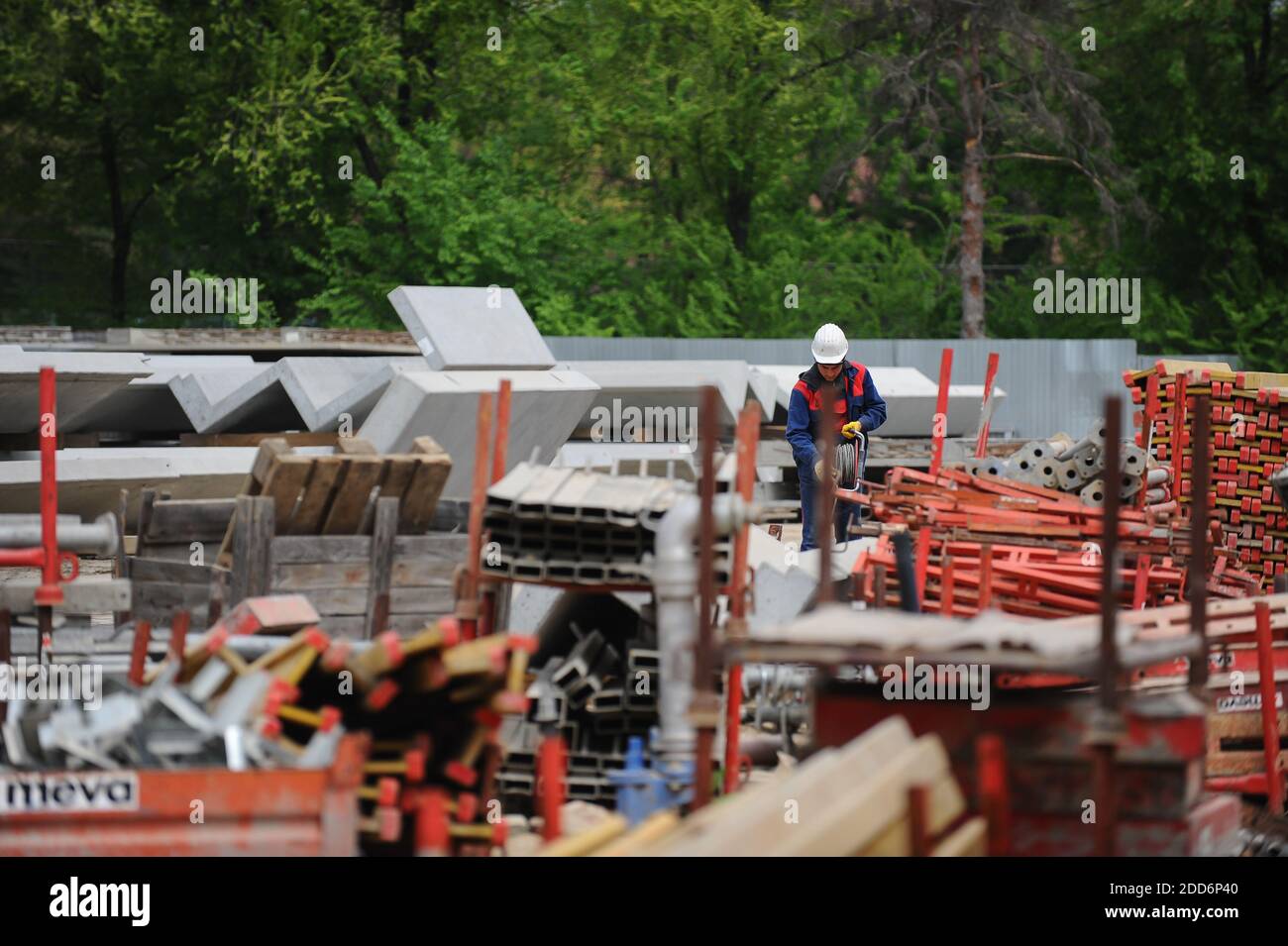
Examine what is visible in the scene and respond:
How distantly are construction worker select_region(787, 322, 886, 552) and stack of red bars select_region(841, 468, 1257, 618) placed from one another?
1.92 ft

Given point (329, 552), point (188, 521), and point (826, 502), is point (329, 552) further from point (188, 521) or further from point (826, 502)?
point (826, 502)

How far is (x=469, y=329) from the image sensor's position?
1557 centimetres

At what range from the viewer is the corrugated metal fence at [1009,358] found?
29281 millimetres

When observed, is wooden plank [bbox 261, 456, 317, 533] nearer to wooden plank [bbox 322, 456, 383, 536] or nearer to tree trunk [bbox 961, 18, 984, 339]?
wooden plank [bbox 322, 456, 383, 536]

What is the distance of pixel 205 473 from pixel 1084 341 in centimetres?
1890

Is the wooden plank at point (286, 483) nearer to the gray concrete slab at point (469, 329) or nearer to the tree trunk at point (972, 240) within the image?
the gray concrete slab at point (469, 329)

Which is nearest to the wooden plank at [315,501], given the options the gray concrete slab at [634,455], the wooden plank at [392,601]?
the wooden plank at [392,601]

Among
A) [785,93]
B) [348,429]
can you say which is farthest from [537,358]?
[785,93]

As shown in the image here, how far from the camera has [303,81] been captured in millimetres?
35344

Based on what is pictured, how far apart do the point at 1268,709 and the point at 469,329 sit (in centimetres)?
916

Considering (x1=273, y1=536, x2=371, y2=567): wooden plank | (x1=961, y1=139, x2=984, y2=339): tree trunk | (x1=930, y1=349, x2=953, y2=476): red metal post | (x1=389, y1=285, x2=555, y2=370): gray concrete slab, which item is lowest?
(x1=273, y1=536, x2=371, y2=567): wooden plank

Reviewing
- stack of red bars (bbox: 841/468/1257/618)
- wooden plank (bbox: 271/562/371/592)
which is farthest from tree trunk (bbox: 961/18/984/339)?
wooden plank (bbox: 271/562/371/592)

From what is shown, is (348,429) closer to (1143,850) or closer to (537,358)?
(537,358)

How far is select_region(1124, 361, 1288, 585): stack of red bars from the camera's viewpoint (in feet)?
46.7
